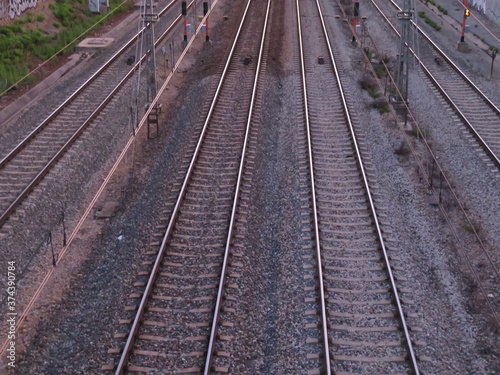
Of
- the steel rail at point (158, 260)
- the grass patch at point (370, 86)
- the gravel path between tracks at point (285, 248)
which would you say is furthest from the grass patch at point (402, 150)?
the steel rail at point (158, 260)

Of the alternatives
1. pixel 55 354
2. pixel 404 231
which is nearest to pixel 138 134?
pixel 404 231

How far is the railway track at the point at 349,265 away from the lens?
7.50 m

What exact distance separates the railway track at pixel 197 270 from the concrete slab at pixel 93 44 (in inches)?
342

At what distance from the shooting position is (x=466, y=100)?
17.1m

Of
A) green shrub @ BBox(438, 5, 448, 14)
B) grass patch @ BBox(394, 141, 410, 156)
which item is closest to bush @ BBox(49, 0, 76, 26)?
grass patch @ BBox(394, 141, 410, 156)

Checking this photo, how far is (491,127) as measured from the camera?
15094 millimetres

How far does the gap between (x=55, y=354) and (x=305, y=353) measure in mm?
2884

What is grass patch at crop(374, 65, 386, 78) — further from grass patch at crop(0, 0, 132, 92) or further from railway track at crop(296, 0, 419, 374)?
grass patch at crop(0, 0, 132, 92)

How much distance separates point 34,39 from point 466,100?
45.2 feet

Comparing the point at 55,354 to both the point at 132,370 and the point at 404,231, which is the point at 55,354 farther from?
the point at 404,231

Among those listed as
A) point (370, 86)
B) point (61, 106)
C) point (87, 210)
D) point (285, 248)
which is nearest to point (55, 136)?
point (61, 106)

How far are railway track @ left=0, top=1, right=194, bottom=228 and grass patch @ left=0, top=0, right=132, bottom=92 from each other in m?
2.36

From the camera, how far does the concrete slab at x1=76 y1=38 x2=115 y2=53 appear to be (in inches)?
866

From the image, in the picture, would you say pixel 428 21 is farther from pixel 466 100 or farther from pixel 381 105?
pixel 381 105
